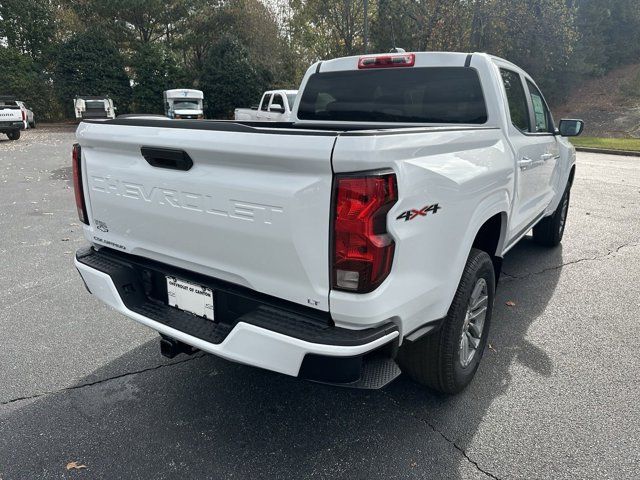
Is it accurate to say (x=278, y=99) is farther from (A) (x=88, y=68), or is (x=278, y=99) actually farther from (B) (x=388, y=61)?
(A) (x=88, y=68)

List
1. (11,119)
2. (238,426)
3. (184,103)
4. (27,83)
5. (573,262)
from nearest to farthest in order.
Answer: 1. (238,426)
2. (573,262)
3. (11,119)
4. (184,103)
5. (27,83)

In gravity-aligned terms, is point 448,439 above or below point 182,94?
below

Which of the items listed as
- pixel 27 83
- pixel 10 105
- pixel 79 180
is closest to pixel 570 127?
pixel 79 180

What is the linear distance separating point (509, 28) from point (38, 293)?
980 inches

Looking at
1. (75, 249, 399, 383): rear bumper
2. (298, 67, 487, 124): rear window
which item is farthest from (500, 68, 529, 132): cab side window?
(75, 249, 399, 383): rear bumper

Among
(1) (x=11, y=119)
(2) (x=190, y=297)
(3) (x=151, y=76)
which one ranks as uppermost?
(3) (x=151, y=76)

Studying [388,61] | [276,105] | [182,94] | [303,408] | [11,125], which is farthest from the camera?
[182,94]

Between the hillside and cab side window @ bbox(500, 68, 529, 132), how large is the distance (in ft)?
82.8

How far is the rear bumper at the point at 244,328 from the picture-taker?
1923 mm

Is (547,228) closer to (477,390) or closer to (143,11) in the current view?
(477,390)

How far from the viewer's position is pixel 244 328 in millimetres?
2066

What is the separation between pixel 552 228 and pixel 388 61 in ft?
10.6

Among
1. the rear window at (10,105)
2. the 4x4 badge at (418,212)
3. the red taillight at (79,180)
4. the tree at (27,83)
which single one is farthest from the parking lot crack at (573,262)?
the tree at (27,83)

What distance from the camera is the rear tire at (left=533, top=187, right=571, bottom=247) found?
5.66 metres
